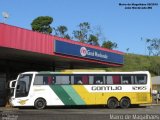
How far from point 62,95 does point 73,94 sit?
84cm

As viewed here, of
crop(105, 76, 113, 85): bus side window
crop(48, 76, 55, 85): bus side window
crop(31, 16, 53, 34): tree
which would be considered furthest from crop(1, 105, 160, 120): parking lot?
crop(31, 16, 53, 34): tree

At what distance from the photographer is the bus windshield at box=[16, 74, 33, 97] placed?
31750 mm

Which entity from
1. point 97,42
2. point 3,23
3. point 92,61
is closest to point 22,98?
point 3,23

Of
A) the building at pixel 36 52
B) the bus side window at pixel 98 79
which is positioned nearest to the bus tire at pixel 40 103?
the building at pixel 36 52

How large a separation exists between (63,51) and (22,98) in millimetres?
5006

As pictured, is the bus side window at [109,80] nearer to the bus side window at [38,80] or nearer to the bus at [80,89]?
the bus at [80,89]

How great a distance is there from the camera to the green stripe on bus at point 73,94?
32438 mm

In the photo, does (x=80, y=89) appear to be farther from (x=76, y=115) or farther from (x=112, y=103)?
(x=76, y=115)

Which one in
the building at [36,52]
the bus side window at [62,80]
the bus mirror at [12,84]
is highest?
the building at [36,52]

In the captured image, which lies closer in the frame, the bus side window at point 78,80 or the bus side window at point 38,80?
the bus side window at point 38,80

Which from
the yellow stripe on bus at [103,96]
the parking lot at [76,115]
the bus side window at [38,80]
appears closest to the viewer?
the parking lot at [76,115]

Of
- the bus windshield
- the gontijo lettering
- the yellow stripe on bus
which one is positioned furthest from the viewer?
the gontijo lettering

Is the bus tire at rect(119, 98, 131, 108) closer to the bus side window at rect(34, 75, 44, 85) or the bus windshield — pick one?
the bus side window at rect(34, 75, 44, 85)

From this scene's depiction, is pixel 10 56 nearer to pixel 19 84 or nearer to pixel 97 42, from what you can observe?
pixel 19 84
